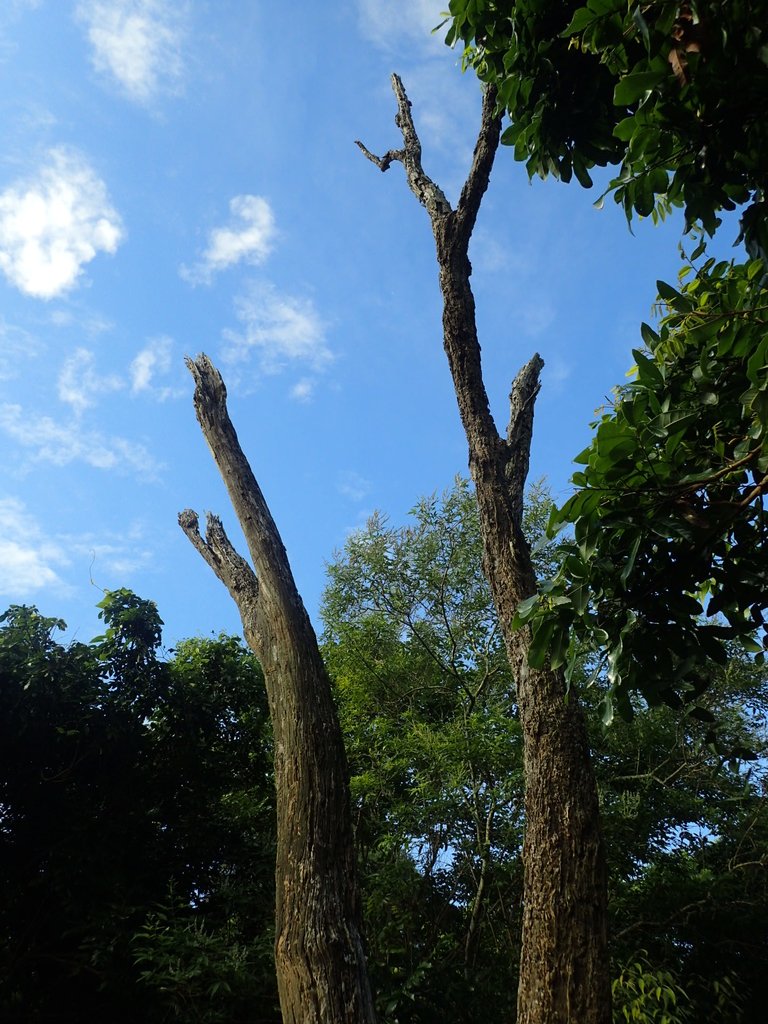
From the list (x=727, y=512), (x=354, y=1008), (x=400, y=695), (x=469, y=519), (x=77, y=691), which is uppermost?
(x=469, y=519)

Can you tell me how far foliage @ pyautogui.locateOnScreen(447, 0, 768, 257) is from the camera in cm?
160

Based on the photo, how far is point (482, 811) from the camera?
6.07m

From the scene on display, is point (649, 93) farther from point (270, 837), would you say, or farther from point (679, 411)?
point (270, 837)

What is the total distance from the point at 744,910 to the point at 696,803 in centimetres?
75

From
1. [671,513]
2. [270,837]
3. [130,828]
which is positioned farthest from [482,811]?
[671,513]

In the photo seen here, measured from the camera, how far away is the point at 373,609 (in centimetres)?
767

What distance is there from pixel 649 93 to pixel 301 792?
2747mm

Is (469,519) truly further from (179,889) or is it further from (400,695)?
(179,889)

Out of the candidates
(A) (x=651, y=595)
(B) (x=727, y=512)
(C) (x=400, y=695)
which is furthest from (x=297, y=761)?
(C) (x=400, y=695)

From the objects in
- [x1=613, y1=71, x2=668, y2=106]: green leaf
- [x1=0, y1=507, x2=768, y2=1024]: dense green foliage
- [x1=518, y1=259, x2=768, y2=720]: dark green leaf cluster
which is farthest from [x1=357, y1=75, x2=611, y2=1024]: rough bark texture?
[x1=0, y1=507, x2=768, y2=1024]: dense green foliage

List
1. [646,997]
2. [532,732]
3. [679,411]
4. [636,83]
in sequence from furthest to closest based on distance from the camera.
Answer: [646,997]
[532,732]
[679,411]
[636,83]

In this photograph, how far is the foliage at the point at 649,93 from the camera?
5.26 ft

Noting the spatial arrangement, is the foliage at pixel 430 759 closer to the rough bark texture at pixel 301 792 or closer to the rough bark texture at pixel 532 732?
the rough bark texture at pixel 301 792

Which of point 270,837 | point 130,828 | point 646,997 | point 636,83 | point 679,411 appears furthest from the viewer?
point 270,837
